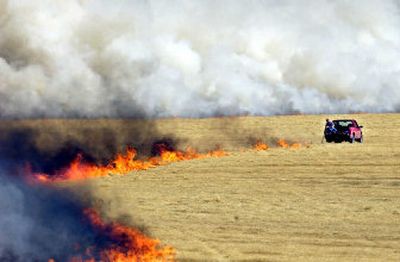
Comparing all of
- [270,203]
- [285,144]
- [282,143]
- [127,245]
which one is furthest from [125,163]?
[282,143]

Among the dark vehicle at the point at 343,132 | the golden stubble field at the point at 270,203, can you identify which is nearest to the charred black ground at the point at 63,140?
the golden stubble field at the point at 270,203

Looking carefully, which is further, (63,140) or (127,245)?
(63,140)

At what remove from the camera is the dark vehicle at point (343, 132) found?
161 feet

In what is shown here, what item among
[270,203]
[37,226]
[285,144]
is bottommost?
[37,226]

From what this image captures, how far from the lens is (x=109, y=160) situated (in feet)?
116

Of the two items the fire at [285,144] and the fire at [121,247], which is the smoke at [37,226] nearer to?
the fire at [121,247]

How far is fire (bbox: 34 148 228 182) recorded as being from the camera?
1166 inches

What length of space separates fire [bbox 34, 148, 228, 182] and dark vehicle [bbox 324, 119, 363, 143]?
6620mm

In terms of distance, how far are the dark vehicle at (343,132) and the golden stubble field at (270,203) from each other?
1.45 metres

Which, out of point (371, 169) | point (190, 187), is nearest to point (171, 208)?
point (190, 187)

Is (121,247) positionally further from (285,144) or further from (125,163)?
(285,144)

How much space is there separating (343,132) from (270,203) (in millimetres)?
20503

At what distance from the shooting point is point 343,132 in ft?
161

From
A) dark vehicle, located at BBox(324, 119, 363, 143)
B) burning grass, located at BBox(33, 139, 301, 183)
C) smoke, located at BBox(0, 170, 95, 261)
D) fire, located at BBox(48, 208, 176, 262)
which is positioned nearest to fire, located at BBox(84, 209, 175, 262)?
fire, located at BBox(48, 208, 176, 262)
